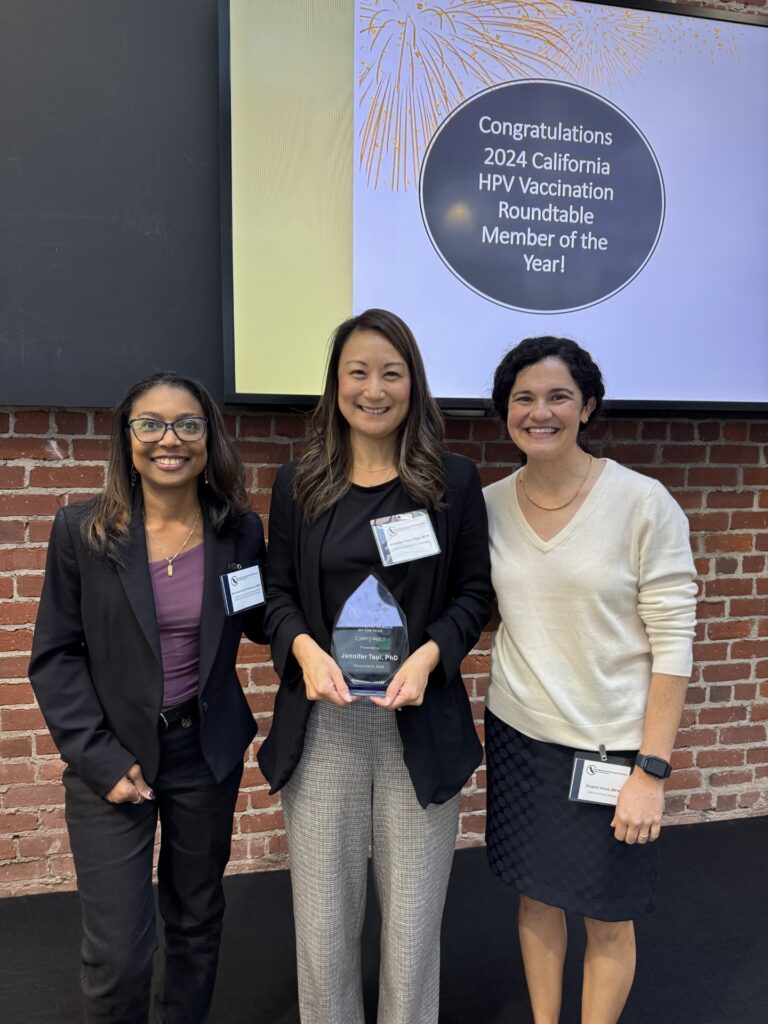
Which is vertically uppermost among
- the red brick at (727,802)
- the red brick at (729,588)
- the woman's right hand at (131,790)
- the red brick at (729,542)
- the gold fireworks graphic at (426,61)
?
the gold fireworks graphic at (426,61)

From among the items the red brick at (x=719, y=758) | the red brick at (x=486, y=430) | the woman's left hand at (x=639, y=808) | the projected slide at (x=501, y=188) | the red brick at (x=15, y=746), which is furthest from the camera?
the red brick at (x=719, y=758)

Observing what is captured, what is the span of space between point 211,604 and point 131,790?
451mm

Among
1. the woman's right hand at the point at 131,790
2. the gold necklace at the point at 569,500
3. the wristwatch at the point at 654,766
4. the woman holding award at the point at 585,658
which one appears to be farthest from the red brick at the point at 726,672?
the woman's right hand at the point at 131,790

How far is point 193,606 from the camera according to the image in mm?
1621

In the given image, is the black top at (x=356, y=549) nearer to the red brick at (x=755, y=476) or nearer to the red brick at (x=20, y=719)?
the red brick at (x=20, y=719)

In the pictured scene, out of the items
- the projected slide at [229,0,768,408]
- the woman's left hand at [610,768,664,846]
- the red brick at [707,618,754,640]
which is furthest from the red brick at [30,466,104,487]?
the red brick at [707,618,754,640]

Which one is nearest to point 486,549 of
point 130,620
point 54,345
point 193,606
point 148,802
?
point 193,606

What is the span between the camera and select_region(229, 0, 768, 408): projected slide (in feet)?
7.78

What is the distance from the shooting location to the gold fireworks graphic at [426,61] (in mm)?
2387

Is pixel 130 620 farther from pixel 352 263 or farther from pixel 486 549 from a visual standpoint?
pixel 352 263

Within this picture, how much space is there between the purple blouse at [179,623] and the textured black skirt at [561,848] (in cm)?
82

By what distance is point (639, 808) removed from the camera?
1555 mm

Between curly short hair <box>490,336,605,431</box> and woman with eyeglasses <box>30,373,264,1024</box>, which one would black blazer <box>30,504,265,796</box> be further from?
curly short hair <box>490,336,605,431</box>

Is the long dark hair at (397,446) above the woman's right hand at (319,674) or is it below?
above
